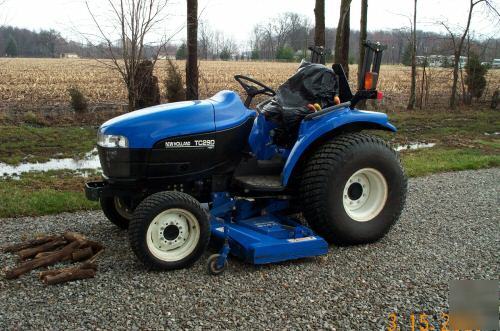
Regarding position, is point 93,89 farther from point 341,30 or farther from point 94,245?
point 94,245

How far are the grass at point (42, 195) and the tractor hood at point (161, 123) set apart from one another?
6.88ft

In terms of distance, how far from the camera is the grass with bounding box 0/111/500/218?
21.4 ft

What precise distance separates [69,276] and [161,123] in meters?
1.42

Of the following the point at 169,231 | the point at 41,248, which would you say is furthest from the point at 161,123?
the point at 41,248

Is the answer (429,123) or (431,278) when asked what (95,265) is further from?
(429,123)

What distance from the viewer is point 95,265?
429cm

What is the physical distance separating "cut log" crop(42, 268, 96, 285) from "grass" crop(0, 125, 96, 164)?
6.31m

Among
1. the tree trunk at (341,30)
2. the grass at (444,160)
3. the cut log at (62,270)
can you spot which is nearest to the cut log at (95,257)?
the cut log at (62,270)

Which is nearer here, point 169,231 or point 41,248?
point 169,231

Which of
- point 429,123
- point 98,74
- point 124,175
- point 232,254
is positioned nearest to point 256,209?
point 232,254

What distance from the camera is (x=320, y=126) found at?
4816mm

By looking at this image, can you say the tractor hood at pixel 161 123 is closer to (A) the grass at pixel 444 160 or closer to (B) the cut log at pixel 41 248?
(B) the cut log at pixel 41 248

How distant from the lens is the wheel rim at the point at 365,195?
5.13m

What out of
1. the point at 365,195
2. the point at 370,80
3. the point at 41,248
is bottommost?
the point at 41,248
